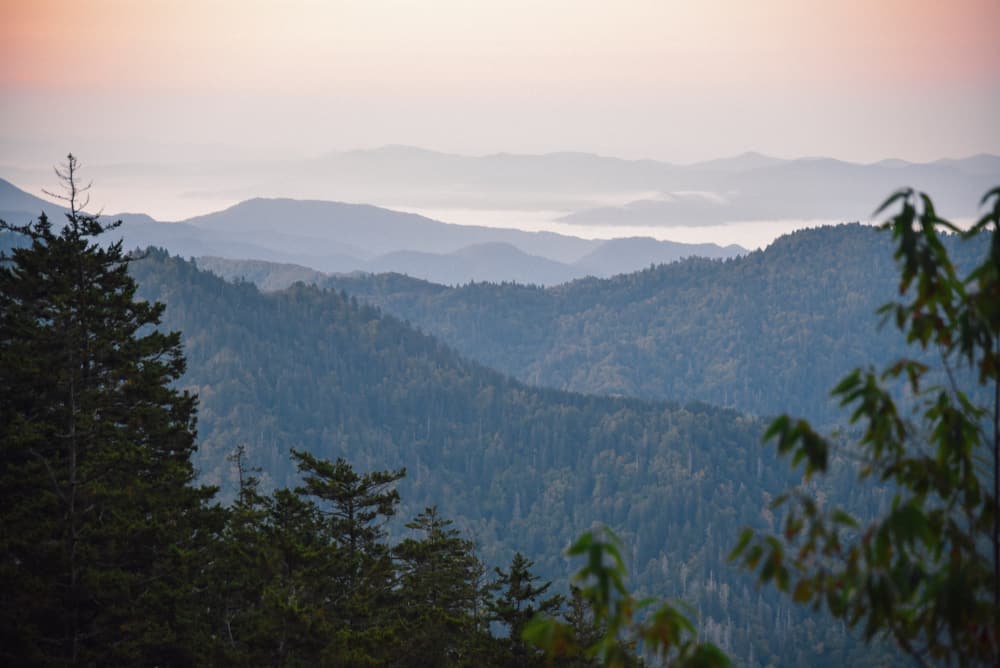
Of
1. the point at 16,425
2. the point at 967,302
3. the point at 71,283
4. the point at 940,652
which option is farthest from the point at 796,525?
the point at 71,283

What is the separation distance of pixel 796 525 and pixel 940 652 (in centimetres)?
205

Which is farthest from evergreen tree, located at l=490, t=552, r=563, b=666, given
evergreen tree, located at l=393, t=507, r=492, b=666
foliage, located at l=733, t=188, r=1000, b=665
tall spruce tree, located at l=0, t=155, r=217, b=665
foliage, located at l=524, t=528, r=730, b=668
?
foliage, located at l=524, t=528, r=730, b=668

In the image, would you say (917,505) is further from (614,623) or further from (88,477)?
(88,477)

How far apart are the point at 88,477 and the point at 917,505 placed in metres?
22.6

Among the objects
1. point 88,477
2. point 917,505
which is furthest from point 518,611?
point 917,505

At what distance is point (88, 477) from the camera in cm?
2558

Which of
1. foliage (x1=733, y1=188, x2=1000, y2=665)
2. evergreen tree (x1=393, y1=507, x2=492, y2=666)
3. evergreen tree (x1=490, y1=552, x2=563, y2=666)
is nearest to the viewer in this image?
foliage (x1=733, y1=188, x2=1000, y2=665)

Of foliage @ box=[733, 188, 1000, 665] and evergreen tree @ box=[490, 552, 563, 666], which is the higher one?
foliage @ box=[733, 188, 1000, 665]

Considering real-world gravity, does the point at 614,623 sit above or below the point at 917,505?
below

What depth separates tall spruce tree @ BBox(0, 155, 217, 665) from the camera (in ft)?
76.7

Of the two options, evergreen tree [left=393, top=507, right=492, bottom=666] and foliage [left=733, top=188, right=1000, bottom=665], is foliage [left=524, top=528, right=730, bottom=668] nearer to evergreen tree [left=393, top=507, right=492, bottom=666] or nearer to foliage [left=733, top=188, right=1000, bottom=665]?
foliage [left=733, top=188, right=1000, bottom=665]

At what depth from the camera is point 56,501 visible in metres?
24.5

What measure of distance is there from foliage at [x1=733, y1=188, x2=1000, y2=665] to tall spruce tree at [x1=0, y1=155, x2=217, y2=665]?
1859 centimetres

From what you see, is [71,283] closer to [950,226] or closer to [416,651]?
[416,651]
